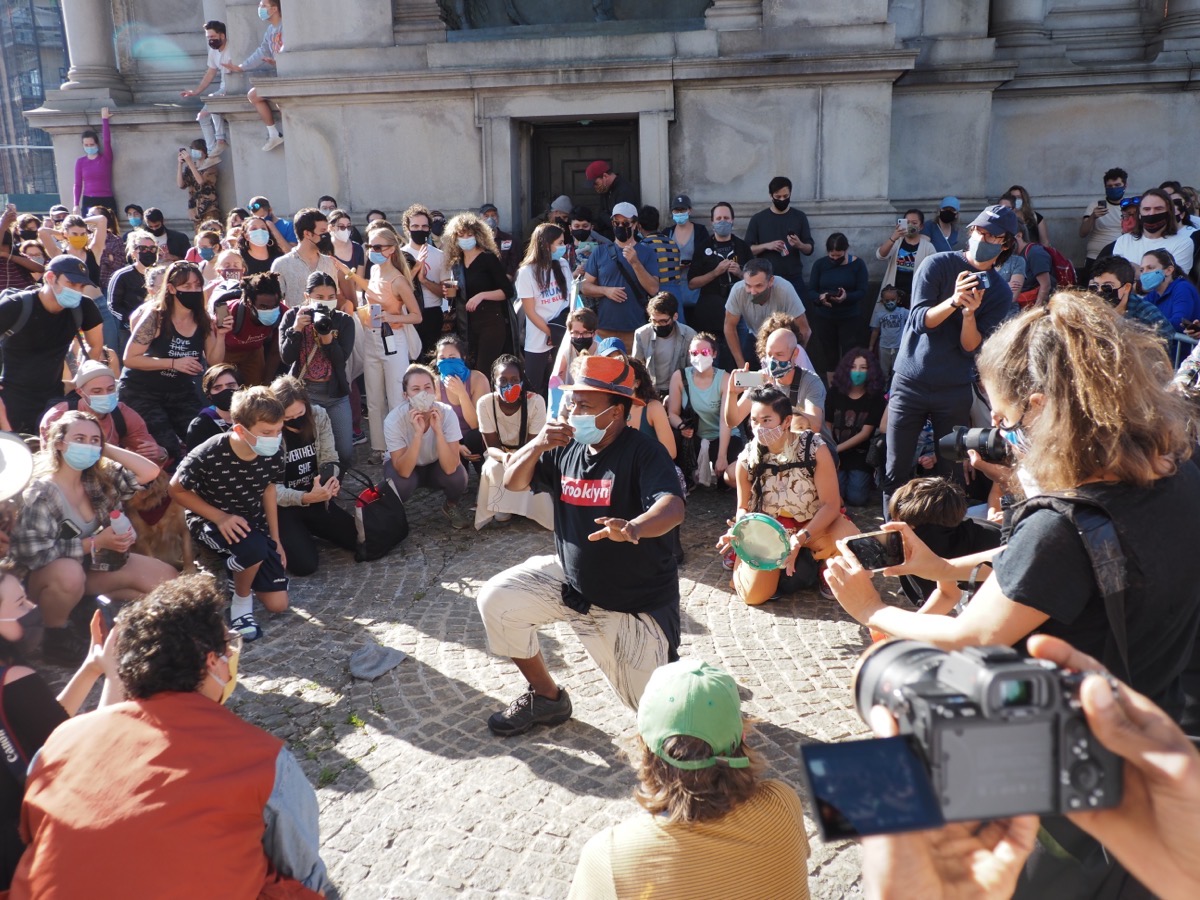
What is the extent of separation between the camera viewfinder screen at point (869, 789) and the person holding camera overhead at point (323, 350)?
6454 millimetres

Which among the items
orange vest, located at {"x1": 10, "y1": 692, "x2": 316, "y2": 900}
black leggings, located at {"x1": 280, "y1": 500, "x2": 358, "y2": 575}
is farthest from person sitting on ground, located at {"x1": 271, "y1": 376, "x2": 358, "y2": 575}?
orange vest, located at {"x1": 10, "y1": 692, "x2": 316, "y2": 900}

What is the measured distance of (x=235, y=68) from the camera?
478 inches

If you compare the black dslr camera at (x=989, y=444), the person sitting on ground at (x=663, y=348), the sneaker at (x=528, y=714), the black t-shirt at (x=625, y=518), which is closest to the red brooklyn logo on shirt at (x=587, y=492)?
the black t-shirt at (x=625, y=518)

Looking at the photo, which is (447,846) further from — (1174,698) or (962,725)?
(962,725)

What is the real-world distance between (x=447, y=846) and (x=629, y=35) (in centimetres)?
916

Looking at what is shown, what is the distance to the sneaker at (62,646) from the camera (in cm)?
506

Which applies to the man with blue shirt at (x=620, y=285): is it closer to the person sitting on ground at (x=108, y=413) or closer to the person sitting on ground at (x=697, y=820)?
the person sitting on ground at (x=108, y=413)

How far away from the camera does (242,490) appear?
5762 millimetres

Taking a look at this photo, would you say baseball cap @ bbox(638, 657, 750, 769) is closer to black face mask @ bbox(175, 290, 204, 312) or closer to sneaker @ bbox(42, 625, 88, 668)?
sneaker @ bbox(42, 625, 88, 668)

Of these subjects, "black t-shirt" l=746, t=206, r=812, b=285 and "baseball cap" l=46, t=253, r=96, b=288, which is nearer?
"baseball cap" l=46, t=253, r=96, b=288

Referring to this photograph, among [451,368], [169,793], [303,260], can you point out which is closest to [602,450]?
[169,793]

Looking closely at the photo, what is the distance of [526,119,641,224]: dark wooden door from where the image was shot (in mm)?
11633

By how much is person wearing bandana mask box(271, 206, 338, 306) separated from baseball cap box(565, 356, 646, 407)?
5263 mm

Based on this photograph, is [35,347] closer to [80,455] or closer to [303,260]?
[80,455]
